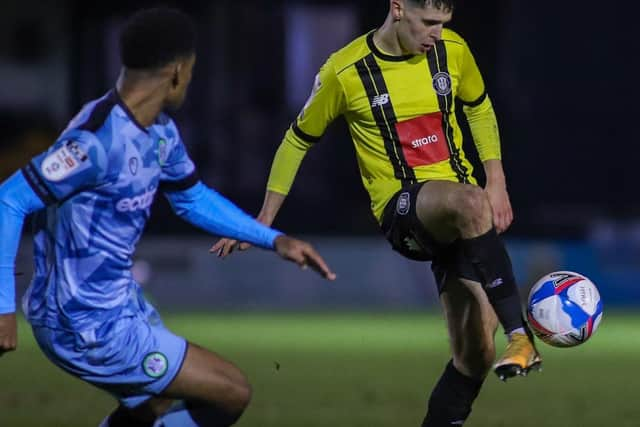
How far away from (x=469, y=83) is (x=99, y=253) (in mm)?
2122

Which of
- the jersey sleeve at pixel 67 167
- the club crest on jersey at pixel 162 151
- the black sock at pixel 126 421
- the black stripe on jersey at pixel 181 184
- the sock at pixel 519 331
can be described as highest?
the jersey sleeve at pixel 67 167

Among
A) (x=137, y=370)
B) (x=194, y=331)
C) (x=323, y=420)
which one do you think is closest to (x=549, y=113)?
(x=194, y=331)

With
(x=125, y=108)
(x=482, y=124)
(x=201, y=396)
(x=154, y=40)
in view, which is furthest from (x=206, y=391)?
(x=482, y=124)

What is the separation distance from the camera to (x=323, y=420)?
23.1ft

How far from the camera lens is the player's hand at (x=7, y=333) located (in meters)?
4.36

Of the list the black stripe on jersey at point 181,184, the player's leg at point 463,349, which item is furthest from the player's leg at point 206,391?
the player's leg at point 463,349

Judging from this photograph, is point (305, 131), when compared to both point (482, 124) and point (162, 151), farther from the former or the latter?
point (162, 151)

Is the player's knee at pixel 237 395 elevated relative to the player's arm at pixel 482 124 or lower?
lower

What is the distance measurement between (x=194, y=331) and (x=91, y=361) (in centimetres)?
735

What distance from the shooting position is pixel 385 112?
19.5 ft

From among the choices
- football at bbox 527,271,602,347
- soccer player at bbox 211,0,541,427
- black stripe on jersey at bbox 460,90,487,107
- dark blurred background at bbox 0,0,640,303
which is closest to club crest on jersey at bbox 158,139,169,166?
soccer player at bbox 211,0,541,427

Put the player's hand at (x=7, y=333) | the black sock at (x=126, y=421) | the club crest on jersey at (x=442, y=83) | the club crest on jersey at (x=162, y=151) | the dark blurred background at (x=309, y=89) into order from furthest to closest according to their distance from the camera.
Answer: the dark blurred background at (x=309, y=89) < the club crest on jersey at (x=442, y=83) < the black sock at (x=126, y=421) < the club crest on jersey at (x=162, y=151) < the player's hand at (x=7, y=333)

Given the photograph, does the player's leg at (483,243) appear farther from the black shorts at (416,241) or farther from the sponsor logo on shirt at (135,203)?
the sponsor logo on shirt at (135,203)

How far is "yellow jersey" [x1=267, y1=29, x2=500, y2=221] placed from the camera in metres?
5.91
